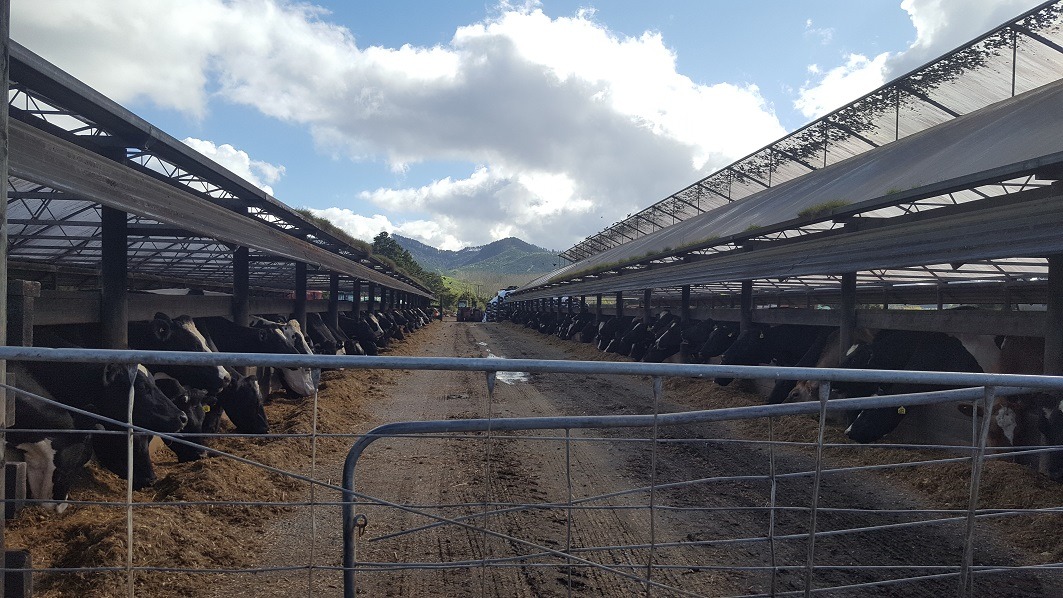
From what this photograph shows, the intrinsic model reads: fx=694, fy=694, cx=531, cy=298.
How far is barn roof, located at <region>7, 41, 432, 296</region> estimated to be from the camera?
18.1 feet

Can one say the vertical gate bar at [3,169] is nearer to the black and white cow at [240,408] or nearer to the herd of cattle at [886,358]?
the herd of cattle at [886,358]

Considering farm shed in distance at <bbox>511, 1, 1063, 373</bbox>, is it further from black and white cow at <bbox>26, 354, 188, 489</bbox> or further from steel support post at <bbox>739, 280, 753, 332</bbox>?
black and white cow at <bbox>26, 354, 188, 489</bbox>

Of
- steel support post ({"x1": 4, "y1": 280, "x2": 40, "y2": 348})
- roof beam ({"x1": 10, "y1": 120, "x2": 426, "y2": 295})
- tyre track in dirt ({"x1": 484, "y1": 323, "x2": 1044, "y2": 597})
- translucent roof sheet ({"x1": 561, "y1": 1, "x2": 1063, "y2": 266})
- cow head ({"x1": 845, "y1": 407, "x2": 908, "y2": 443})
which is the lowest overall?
tyre track in dirt ({"x1": 484, "y1": 323, "x2": 1044, "y2": 597})

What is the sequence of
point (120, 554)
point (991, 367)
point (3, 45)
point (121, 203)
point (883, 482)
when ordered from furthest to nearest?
1. point (991, 367)
2. point (883, 482)
3. point (121, 203)
4. point (120, 554)
5. point (3, 45)

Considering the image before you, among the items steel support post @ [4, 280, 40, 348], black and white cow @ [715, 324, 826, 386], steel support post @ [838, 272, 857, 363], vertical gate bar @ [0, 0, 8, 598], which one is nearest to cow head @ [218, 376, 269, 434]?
steel support post @ [4, 280, 40, 348]

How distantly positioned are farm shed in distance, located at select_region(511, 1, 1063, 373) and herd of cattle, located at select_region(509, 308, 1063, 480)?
35 cm

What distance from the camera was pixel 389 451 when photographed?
27.6 ft

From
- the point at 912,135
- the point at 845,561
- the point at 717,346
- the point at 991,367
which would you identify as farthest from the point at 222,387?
the point at 912,135

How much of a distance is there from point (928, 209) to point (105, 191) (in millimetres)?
10458

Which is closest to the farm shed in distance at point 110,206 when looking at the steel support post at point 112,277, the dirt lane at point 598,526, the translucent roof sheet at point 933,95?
the steel support post at point 112,277

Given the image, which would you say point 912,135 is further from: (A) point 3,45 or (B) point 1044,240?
(A) point 3,45

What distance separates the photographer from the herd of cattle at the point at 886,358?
7938 millimetres

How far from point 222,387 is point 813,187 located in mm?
14654

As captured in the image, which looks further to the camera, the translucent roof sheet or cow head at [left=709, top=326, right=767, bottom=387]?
cow head at [left=709, top=326, right=767, bottom=387]
